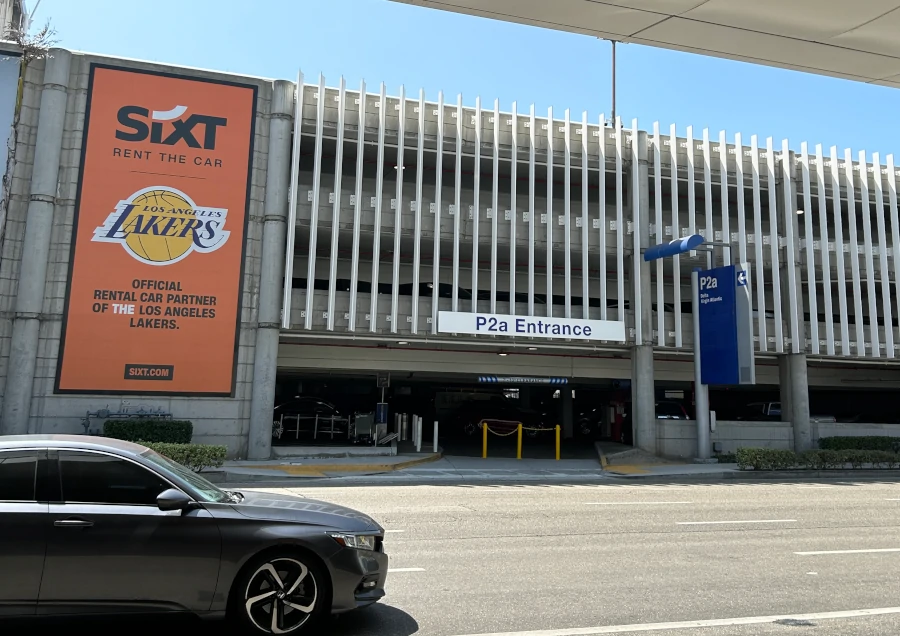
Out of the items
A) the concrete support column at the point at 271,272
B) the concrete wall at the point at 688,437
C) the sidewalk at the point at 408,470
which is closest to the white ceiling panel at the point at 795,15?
the sidewalk at the point at 408,470

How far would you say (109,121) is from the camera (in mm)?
20266

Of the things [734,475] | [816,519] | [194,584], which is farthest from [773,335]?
A: [194,584]

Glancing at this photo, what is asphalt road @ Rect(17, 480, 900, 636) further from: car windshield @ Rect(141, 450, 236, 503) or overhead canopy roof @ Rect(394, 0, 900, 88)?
overhead canopy roof @ Rect(394, 0, 900, 88)

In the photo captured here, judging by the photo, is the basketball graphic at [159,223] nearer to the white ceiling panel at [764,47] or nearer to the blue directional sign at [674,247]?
the blue directional sign at [674,247]

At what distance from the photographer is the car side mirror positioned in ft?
15.9

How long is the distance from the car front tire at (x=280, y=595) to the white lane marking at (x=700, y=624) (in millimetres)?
1338

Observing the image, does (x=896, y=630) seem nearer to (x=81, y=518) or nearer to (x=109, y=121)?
(x=81, y=518)

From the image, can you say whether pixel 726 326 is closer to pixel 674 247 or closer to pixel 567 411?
pixel 674 247

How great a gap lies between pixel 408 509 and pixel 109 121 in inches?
618

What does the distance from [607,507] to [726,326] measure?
1142 cm

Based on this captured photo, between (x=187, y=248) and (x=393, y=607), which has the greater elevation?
(x=187, y=248)

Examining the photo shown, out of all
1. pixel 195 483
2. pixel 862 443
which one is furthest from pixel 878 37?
pixel 862 443

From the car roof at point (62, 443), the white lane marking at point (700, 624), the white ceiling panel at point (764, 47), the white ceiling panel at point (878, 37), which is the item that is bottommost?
the white lane marking at point (700, 624)

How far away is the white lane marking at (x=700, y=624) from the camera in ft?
17.2
